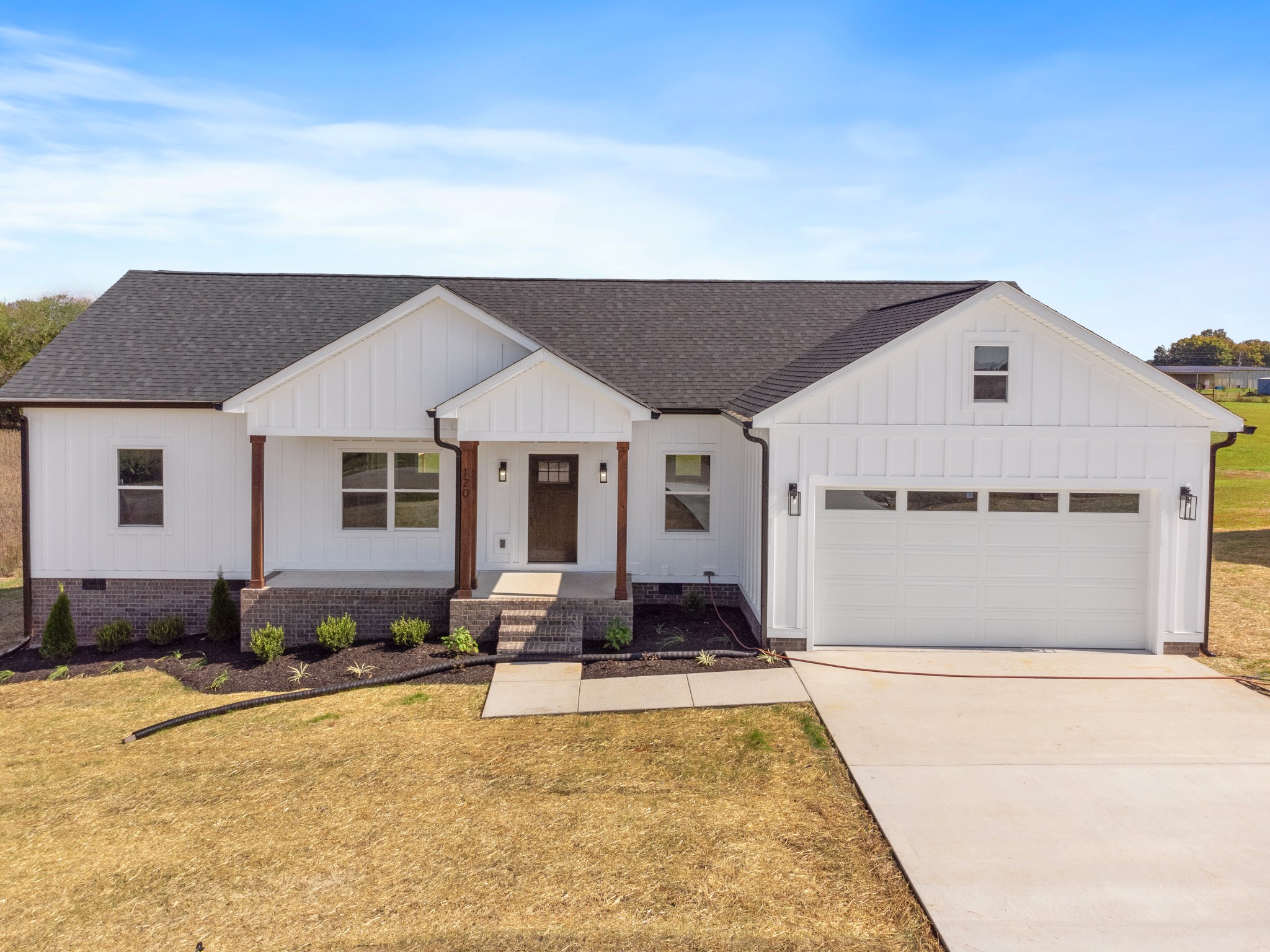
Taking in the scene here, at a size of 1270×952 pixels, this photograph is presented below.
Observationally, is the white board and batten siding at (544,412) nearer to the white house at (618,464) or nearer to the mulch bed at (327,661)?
the white house at (618,464)

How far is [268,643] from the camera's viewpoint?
12.4 meters

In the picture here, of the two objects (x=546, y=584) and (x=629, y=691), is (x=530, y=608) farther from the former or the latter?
(x=629, y=691)

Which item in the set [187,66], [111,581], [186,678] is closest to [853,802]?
[186,678]

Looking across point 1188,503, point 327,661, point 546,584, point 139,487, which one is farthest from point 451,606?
point 1188,503

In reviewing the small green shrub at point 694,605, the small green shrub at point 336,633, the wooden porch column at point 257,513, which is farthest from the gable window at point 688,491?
the wooden porch column at point 257,513

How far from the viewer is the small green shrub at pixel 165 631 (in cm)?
1358

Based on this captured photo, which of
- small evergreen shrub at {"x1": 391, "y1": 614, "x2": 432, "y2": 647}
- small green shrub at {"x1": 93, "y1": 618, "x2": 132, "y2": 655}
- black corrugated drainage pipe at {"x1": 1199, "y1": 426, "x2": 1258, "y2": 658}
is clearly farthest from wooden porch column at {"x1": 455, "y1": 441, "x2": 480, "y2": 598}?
black corrugated drainage pipe at {"x1": 1199, "y1": 426, "x2": 1258, "y2": 658}

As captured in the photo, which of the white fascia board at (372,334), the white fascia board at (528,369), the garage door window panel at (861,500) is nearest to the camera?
the garage door window panel at (861,500)

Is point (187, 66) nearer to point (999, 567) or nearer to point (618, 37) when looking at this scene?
point (618, 37)

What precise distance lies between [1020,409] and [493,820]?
8.65m

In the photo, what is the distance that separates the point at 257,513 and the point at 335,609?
188cm

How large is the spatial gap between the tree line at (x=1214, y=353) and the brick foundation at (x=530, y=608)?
89.6 m

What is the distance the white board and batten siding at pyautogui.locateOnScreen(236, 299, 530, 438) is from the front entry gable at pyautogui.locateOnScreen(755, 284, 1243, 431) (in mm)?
4835

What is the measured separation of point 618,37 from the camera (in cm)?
1633
